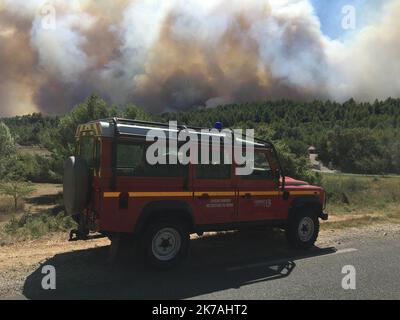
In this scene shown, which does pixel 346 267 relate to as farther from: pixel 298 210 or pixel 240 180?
pixel 240 180

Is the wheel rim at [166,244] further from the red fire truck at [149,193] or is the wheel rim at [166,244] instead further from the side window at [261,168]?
the side window at [261,168]

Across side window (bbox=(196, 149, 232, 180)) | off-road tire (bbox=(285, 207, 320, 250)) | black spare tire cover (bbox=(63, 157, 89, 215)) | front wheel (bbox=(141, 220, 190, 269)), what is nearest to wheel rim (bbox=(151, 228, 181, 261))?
front wheel (bbox=(141, 220, 190, 269))

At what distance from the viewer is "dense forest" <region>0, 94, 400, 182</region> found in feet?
71.4

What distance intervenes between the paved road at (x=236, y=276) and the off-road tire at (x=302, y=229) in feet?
0.77

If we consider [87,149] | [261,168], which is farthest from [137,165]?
[261,168]

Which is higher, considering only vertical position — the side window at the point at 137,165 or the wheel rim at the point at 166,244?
the side window at the point at 137,165

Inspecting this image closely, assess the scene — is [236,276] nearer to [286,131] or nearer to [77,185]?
[77,185]

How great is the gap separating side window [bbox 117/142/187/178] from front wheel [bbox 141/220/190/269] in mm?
768

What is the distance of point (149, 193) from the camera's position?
663 centimetres

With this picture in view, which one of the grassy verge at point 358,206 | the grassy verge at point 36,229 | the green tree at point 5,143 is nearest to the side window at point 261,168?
the grassy verge at point 358,206

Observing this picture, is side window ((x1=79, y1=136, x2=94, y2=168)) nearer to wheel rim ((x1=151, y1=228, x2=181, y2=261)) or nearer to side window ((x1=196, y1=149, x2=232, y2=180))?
wheel rim ((x1=151, y1=228, x2=181, y2=261))

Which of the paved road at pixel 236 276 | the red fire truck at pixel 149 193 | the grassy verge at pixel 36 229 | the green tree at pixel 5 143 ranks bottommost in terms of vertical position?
the paved road at pixel 236 276

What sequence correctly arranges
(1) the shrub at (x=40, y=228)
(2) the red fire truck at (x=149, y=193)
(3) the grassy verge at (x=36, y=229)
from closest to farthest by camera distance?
1. (2) the red fire truck at (x=149, y=193)
2. (3) the grassy verge at (x=36, y=229)
3. (1) the shrub at (x=40, y=228)

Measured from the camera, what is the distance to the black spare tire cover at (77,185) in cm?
648
